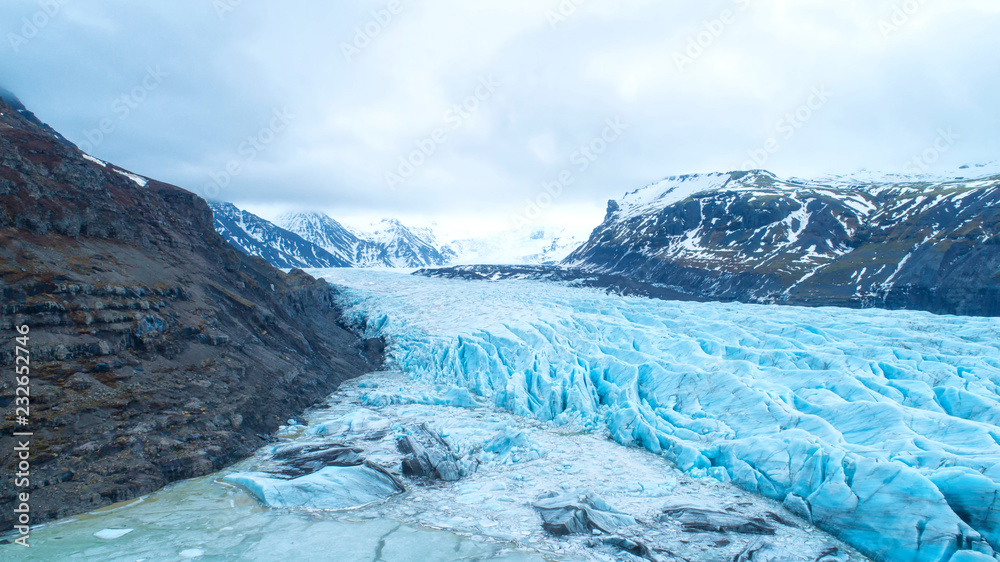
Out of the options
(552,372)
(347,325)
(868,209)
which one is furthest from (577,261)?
(552,372)

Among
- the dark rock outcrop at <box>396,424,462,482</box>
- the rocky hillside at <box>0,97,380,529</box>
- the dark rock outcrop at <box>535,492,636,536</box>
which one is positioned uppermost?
the rocky hillside at <box>0,97,380,529</box>

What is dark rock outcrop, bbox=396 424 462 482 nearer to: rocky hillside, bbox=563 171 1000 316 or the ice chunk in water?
the ice chunk in water

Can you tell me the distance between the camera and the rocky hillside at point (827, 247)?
170ft

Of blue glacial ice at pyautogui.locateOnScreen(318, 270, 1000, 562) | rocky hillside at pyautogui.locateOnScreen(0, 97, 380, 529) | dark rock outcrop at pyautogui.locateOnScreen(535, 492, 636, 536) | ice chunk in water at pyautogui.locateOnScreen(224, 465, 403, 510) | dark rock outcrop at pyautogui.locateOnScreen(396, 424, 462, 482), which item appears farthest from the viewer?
dark rock outcrop at pyautogui.locateOnScreen(396, 424, 462, 482)

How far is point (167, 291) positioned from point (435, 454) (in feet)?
37.2

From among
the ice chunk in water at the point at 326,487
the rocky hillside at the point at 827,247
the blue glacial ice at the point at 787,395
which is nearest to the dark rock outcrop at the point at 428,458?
the ice chunk in water at the point at 326,487

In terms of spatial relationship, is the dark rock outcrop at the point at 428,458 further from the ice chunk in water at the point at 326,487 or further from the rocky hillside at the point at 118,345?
the rocky hillside at the point at 118,345

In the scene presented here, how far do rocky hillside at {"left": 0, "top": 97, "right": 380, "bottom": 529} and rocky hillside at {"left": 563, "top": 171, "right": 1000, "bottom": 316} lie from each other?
198 ft

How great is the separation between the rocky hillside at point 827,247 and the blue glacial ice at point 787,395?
33.4 meters

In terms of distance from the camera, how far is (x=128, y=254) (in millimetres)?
16938

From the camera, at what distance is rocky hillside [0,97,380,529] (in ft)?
33.9

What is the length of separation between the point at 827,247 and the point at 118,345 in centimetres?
8676

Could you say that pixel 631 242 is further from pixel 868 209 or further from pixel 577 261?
pixel 868 209

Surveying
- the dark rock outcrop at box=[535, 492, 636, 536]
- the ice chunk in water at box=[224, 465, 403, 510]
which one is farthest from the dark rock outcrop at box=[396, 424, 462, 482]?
the dark rock outcrop at box=[535, 492, 636, 536]
